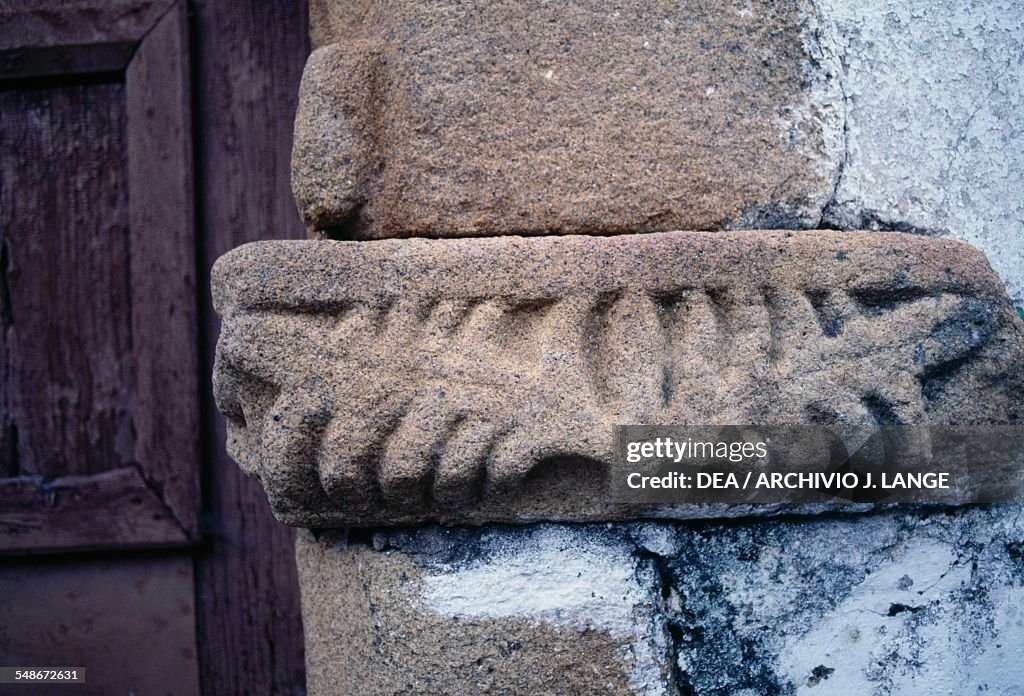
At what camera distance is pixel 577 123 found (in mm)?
832

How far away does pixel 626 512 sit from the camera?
80cm

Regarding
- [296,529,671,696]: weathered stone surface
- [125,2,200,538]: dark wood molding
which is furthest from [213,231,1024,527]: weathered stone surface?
[125,2,200,538]: dark wood molding

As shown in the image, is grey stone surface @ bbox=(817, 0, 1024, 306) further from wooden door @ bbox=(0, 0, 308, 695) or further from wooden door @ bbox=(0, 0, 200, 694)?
wooden door @ bbox=(0, 0, 200, 694)

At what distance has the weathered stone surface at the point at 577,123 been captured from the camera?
2.71 feet

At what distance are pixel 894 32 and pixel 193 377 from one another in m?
→ 1.02

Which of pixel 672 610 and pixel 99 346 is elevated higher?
pixel 99 346

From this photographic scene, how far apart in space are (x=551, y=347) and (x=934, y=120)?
509 mm

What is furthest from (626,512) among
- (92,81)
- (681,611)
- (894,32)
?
(92,81)

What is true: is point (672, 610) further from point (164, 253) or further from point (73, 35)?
point (73, 35)

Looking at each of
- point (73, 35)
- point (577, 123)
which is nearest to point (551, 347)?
point (577, 123)

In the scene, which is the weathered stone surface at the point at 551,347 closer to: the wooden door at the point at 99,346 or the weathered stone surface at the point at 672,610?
the weathered stone surface at the point at 672,610

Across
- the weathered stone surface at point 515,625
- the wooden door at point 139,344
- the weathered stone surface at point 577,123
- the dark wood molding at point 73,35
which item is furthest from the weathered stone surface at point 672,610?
the dark wood molding at point 73,35

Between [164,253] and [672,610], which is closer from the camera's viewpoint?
[672,610]

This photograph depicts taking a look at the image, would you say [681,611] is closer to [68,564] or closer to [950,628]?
[950,628]
